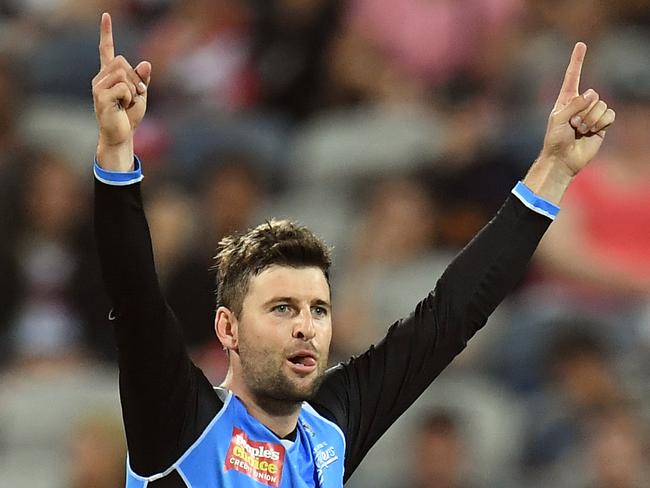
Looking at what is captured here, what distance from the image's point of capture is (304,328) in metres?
3.93

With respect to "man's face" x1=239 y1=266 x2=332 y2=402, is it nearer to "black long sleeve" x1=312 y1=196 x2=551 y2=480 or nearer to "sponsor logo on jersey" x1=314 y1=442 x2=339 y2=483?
"sponsor logo on jersey" x1=314 y1=442 x2=339 y2=483

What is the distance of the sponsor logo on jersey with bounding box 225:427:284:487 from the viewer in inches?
152

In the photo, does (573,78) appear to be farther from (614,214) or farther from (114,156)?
(614,214)

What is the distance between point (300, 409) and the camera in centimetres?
415

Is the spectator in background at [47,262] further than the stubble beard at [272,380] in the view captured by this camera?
Yes

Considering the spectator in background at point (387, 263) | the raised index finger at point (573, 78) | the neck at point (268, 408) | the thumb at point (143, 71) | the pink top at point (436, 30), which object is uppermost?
the pink top at point (436, 30)

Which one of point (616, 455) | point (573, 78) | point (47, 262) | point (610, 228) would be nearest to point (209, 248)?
point (47, 262)

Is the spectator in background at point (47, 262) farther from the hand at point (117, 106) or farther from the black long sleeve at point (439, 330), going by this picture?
the hand at point (117, 106)

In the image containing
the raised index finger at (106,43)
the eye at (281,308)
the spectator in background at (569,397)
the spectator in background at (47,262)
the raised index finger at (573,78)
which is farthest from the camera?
the spectator in background at (47,262)

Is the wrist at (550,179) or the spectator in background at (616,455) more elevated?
the wrist at (550,179)

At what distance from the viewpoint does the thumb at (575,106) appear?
4.34 meters

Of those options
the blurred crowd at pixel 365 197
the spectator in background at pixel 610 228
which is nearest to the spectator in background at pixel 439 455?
the blurred crowd at pixel 365 197

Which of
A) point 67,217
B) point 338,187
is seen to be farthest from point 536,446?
point 67,217

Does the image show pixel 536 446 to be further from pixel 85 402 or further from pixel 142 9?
pixel 142 9
